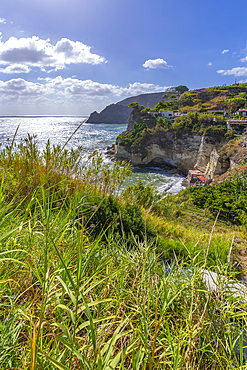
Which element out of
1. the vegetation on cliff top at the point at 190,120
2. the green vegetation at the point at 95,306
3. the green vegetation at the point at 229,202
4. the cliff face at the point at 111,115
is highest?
the cliff face at the point at 111,115

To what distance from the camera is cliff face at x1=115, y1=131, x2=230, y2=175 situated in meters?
27.9

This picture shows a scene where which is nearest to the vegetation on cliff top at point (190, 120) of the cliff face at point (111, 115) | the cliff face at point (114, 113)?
the cliff face at point (114, 113)

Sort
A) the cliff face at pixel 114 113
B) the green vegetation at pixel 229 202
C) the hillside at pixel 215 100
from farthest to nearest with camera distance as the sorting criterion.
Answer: the cliff face at pixel 114 113
the hillside at pixel 215 100
the green vegetation at pixel 229 202

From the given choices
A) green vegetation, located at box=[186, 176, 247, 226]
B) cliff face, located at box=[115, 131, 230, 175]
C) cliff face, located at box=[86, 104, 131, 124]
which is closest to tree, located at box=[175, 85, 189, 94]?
cliff face, located at box=[115, 131, 230, 175]

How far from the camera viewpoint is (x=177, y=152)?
3400 cm

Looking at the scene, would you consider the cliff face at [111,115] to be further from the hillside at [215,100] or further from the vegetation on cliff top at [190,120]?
the vegetation on cliff top at [190,120]

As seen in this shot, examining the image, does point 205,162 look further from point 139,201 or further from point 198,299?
point 198,299

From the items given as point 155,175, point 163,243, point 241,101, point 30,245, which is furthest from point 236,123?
point 30,245

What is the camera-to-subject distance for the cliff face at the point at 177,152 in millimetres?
27875

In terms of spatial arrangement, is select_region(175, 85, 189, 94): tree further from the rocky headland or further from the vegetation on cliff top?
the rocky headland

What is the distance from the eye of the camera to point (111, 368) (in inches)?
21.2

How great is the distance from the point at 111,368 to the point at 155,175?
33.2 meters

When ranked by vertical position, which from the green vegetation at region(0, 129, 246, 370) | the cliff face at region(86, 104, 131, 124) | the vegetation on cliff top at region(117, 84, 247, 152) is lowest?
the green vegetation at region(0, 129, 246, 370)

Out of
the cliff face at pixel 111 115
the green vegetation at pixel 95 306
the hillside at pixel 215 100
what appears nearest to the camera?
the green vegetation at pixel 95 306
